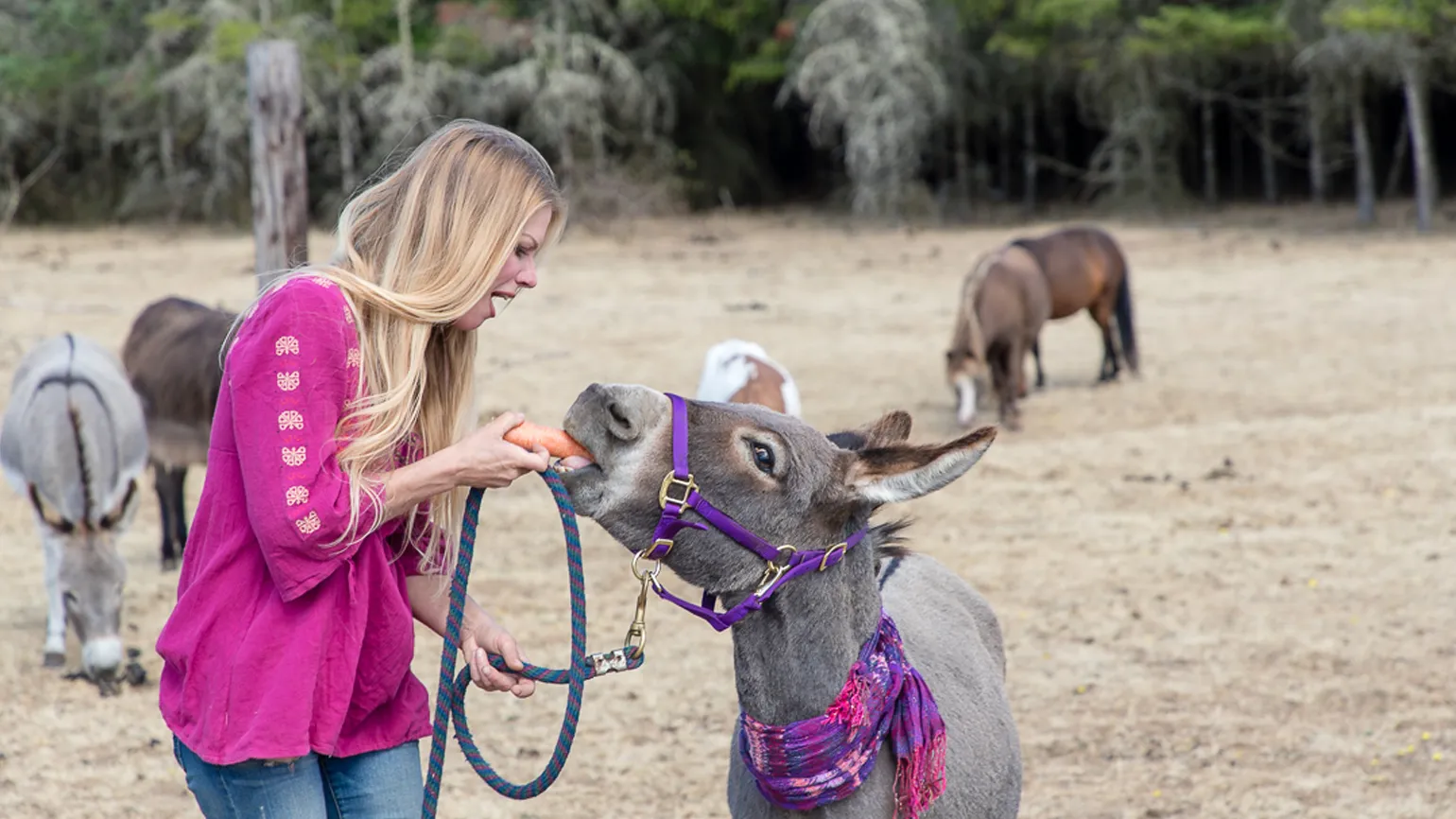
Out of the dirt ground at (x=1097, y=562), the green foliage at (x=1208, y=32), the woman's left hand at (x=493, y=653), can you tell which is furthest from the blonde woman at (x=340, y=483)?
the green foliage at (x=1208, y=32)

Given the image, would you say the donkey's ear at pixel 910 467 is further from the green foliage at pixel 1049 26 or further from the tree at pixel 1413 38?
the green foliage at pixel 1049 26

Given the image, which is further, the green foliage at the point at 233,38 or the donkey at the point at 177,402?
the green foliage at the point at 233,38

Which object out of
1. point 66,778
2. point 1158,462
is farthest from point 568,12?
point 66,778

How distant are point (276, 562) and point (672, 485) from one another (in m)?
0.65

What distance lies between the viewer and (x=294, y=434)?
2.40m

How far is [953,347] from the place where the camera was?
1091cm

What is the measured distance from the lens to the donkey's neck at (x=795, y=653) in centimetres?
272

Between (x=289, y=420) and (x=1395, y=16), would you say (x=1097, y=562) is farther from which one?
(x=1395, y=16)

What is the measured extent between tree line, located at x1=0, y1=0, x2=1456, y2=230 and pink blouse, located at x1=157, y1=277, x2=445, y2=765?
1864 centimetres

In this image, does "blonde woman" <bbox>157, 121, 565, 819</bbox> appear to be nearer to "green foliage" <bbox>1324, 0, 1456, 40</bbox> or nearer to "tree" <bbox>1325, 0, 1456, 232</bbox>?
"green foliage" <bbox>1324, 0, 1456, 40</bbox>

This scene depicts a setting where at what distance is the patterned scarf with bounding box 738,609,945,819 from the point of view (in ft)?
8.78

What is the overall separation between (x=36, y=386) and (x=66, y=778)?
2.07m

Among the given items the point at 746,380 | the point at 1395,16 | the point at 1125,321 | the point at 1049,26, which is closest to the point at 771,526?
the point at 746,380

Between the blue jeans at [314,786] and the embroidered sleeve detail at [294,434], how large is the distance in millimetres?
323
